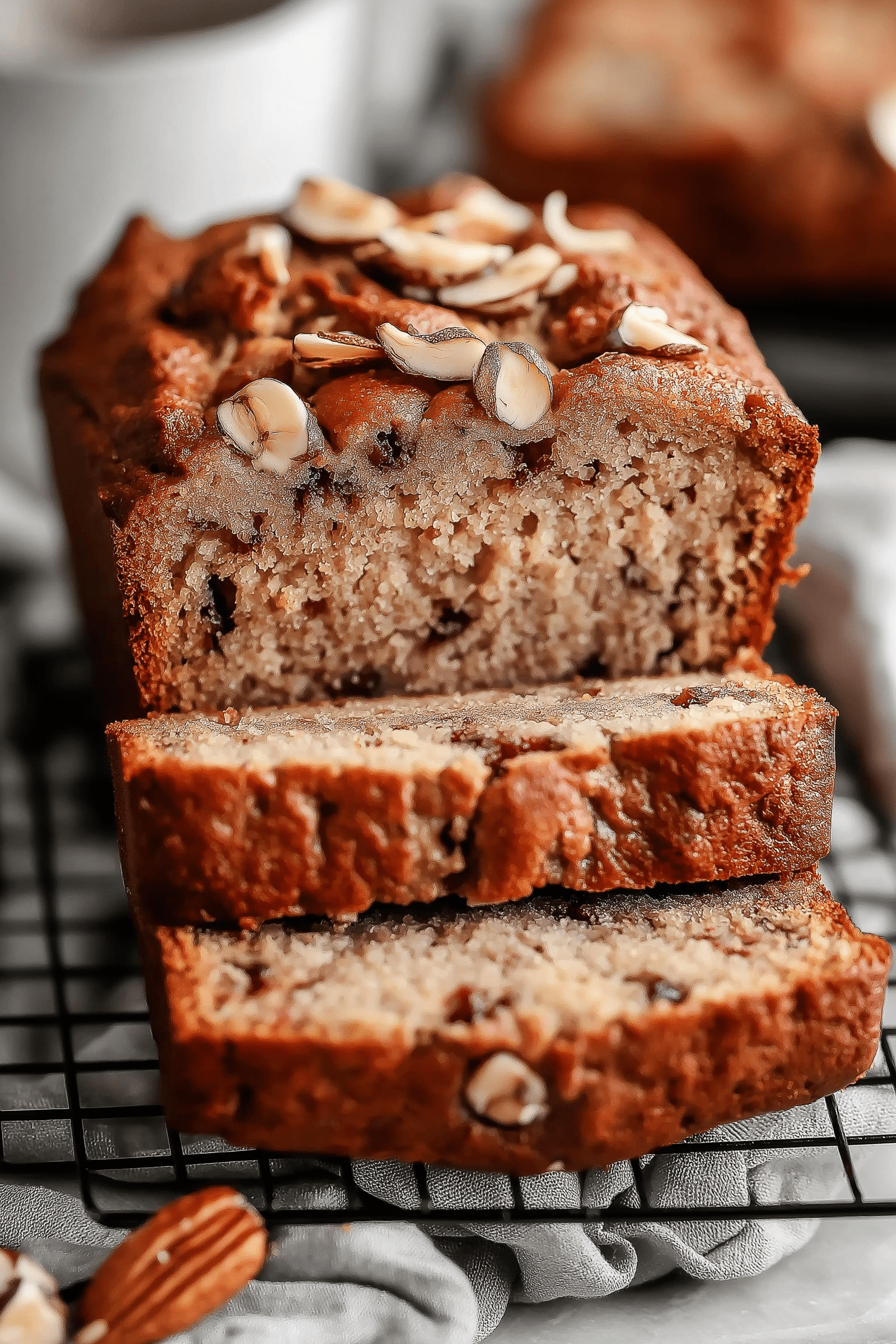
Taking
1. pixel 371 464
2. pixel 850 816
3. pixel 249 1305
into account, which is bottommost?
pixel 249 1305

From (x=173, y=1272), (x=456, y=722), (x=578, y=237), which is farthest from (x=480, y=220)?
(x=173, y=1272)

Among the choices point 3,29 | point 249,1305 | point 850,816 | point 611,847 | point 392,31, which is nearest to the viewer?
point 249,1305

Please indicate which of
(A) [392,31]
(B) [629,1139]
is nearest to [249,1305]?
(B) [629,1139]

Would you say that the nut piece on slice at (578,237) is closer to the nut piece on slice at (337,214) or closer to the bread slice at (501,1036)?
the nut piece on slice at (337,214)

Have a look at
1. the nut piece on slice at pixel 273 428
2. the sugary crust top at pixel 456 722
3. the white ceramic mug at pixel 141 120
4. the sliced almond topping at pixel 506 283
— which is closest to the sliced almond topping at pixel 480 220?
the sliced almond topping at pixel 506 283

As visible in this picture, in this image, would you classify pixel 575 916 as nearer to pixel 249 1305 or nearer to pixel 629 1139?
pixel 629 1139

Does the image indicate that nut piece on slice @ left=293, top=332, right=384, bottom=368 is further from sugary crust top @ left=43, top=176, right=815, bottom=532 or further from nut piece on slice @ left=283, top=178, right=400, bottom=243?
nut piece on slice @ left=283, top=178, right=400, bottom=243
